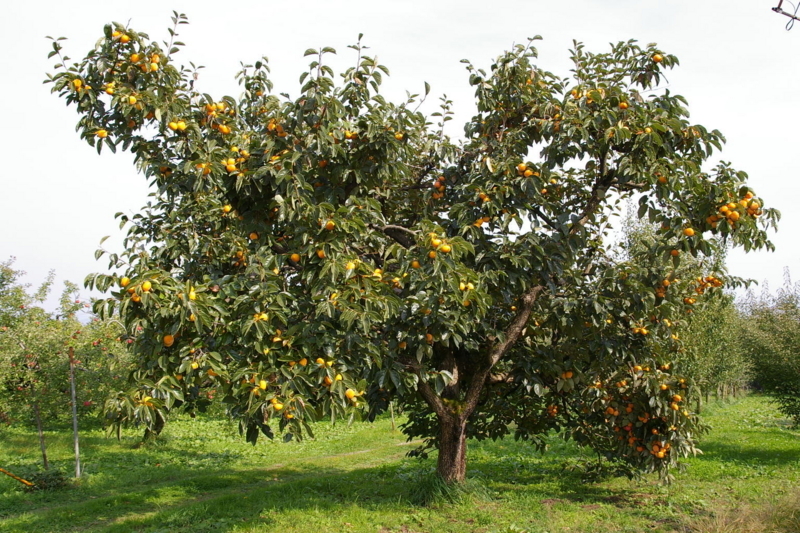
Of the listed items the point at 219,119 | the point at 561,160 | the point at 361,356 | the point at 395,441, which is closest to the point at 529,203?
the point at 561,160

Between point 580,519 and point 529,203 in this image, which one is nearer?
point 529,203

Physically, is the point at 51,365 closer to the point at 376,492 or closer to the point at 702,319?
the point at 376,492

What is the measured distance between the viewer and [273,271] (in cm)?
514

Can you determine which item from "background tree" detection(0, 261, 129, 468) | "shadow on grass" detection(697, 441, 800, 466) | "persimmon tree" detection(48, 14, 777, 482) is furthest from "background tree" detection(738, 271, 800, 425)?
"background tree" detection(0, 261, 129, 468)

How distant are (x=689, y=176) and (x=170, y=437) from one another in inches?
563

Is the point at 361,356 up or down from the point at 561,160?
down

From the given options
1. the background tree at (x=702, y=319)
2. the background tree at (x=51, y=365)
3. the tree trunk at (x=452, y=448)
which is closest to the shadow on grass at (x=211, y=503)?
the tree trunk at (x=452, y=448)

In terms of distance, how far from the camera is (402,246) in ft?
19.6

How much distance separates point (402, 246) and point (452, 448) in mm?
2755

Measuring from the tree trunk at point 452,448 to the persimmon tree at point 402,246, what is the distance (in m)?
0.02

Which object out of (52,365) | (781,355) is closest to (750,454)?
(781,355)

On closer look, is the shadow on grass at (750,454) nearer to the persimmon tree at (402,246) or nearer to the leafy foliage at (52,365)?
the persimmon tree at (402,246)

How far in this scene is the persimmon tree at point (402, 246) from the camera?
184 inches

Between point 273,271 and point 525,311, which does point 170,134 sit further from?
point 525,311
